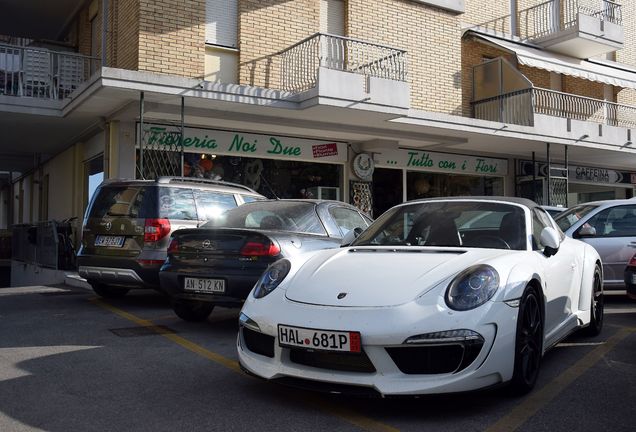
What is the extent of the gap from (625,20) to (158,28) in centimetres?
1905

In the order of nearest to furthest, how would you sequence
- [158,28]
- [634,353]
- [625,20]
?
[634,353] → [158,28] → [625,20]

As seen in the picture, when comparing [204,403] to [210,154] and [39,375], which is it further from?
[210,154]

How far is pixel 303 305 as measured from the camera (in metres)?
3.79

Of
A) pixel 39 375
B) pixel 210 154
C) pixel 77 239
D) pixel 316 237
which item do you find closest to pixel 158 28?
pixel 210 154

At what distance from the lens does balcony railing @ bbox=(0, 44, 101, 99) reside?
13.2 metres

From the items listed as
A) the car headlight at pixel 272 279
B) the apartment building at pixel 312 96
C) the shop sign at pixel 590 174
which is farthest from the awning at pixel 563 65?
the car headlight at pixel 272 279

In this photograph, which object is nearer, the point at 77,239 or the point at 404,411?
the point at 404,411

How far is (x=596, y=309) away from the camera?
6074 mm

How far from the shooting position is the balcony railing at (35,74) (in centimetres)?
1323

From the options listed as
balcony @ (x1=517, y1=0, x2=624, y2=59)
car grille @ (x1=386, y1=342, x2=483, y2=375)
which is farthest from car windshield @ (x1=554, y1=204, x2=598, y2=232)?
balcony @ (x1=517, y1=0, x2=624, y2=59)

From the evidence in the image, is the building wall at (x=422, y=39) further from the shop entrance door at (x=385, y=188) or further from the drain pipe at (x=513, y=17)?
the drain pipe at (x=513, y=17)

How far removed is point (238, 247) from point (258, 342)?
219 cm

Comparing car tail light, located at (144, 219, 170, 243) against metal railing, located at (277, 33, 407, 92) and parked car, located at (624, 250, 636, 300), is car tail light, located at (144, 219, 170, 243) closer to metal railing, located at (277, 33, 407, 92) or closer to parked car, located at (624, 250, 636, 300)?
parked car, located at (624, 250, 636, 300)

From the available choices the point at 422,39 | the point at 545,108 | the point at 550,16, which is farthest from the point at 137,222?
the point at 550,16
